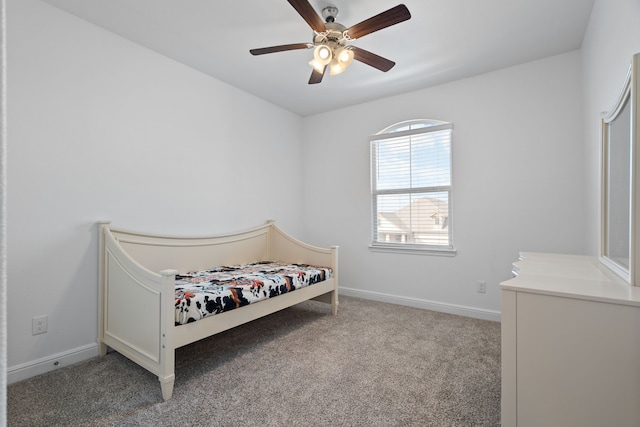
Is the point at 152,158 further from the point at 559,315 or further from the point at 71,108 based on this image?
the point at 559,315

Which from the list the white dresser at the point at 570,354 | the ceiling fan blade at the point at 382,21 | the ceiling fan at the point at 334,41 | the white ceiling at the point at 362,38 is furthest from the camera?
the white ceiling at the point at 362,38

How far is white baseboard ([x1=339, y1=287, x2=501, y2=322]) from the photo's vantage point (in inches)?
115

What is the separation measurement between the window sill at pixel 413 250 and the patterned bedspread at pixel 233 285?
839mm

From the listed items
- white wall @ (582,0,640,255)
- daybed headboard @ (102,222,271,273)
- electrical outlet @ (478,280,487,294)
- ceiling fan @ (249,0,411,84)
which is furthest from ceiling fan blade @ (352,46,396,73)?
electrical outlet @ (478,280,487,294)

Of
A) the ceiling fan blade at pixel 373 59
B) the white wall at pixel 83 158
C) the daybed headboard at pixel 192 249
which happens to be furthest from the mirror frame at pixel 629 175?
the white wall at pixel 83 158

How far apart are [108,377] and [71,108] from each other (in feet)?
5.91

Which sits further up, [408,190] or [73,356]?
[408,190]

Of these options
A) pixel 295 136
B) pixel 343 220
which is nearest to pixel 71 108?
pixel 295 136

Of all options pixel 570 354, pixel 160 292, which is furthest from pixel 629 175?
pixel 160 292

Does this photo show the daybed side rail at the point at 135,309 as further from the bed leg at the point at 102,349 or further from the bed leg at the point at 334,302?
the bed leg at the point at 334,302

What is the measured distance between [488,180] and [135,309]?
3.11 meters

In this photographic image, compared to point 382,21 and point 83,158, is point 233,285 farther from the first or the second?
point 382,21

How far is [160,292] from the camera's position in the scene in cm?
172

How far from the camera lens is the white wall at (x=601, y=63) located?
4.67ft
